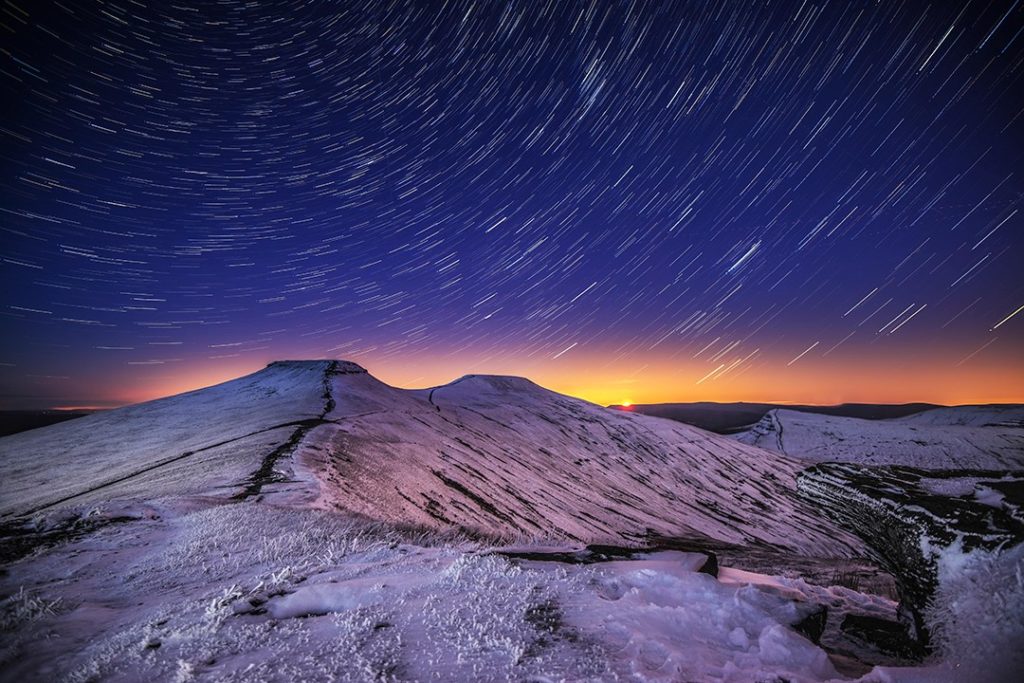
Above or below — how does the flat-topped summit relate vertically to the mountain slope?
above

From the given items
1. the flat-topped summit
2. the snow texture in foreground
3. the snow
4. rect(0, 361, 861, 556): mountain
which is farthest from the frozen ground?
the flat-topped summit

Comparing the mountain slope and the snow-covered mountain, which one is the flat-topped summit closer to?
the mountain slope

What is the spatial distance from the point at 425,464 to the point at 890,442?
77.1m

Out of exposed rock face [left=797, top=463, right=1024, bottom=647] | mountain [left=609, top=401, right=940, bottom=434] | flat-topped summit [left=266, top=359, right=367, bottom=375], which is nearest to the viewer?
exposed rock face [left=797, top=463, right=1024, bottom=647]

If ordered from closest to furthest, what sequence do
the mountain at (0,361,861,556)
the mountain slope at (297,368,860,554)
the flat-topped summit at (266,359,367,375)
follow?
1. the mountain at (0,361,861,556)
2. the mountain slope at (297,368,860,554)
3. the flat-topped summit at (266,359,367,375)

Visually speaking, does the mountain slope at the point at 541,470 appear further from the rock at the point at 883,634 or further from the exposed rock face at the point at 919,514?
the exposed rock face at the point at 919,514

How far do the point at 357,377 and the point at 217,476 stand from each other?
28950 millimetres

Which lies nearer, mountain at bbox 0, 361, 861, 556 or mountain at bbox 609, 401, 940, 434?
mountain at bbox 0, 361, 861, 556

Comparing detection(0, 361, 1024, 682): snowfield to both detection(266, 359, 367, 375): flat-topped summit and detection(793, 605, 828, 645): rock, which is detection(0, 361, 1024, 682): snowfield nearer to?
detection(793, 605, 828, 645): rock

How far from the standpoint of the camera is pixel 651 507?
32406mm

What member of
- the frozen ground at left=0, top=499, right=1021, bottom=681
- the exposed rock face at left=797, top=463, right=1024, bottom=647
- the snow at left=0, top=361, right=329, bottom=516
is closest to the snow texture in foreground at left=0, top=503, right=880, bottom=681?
the frozen ground at left=0, top=499, right=1021, bottom=681

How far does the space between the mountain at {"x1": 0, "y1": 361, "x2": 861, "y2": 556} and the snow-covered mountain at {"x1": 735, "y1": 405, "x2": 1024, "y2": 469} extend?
51.9 ft

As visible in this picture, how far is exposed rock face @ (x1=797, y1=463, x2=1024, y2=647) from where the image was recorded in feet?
12.8

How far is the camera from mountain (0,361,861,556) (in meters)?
11.1
